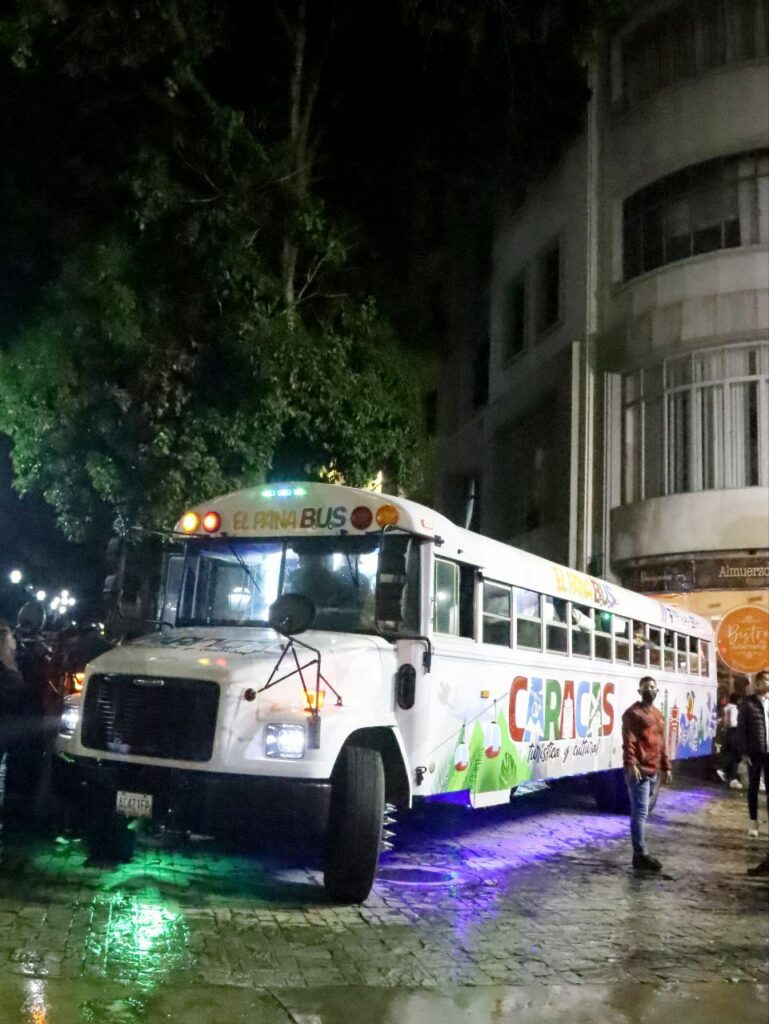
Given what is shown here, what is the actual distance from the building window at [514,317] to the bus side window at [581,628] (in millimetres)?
13092

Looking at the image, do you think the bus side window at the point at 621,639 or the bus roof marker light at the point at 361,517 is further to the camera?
the bus side window at the point at 621,639

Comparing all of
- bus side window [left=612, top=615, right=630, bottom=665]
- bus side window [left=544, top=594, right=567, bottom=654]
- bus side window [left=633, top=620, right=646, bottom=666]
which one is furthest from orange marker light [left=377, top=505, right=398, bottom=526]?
bus side window [left=633, top=620, right=646, bottom=666]

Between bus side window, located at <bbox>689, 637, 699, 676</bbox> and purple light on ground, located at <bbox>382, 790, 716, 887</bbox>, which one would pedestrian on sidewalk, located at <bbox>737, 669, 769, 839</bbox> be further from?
bus side window, located at <bbox>689, 637, 699, 676</bbox>

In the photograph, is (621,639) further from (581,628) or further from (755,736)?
(755,736)

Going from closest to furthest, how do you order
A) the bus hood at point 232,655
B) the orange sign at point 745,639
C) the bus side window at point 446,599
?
the bus hood at point 232,655 → the bus side window at point 446,599 → the orange sign at point 745,639

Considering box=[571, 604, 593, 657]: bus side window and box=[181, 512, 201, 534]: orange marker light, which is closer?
box=[181, 512, 201, 534]: orange marker light

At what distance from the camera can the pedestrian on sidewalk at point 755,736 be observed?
11.0m

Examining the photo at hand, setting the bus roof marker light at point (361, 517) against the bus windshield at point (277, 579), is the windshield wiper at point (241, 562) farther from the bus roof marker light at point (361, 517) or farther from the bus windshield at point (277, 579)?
the bus roof marker light at point (361, 517)

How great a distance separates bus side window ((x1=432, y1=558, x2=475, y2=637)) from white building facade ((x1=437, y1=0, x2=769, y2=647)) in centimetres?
1008

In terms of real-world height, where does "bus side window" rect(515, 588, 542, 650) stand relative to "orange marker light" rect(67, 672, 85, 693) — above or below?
above

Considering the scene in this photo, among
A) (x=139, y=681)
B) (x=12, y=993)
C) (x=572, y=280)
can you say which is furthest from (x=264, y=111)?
(x=12, y=993)

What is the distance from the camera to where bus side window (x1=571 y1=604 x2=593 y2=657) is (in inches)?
446

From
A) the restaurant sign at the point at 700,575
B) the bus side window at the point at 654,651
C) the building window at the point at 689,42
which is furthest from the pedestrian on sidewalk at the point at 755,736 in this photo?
the building window at the point at 689,42

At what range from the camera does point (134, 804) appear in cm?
714
